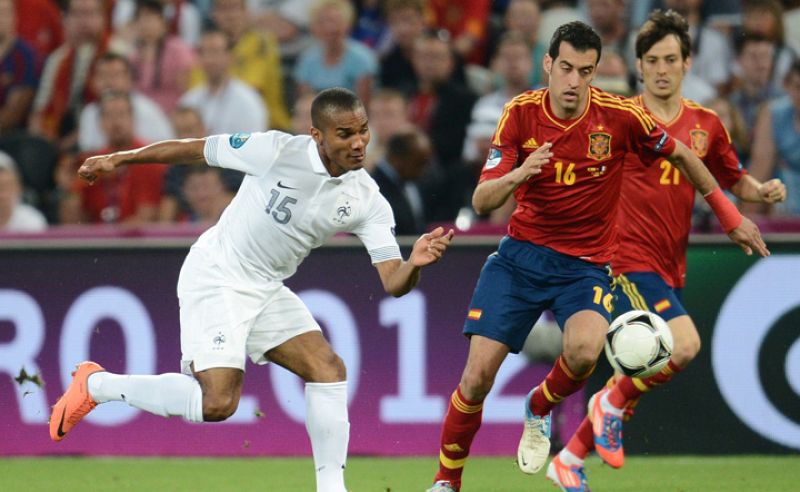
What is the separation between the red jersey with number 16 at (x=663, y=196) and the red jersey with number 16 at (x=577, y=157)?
0.84 meters

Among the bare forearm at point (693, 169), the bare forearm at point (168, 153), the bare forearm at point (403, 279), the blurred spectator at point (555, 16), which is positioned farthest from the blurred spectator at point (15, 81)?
the bare forearm at point (693, 169)

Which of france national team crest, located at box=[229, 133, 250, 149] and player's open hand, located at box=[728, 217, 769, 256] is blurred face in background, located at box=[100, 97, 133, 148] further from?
player's open hand, located at box=[728, 217, 769, 256]

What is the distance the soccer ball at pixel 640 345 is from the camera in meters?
7.41

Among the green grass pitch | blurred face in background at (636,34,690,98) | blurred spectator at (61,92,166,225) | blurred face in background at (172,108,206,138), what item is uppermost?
blurred face in background at (636,34,690,98)

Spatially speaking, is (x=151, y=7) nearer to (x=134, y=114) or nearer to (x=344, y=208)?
(x=134, y=114)

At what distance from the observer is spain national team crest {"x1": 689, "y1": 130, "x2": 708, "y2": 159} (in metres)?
8.25

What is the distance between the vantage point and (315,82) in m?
12.7

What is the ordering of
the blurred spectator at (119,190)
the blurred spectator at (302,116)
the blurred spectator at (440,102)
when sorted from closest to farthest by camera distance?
the blurred spectator at (119,190)
the blurred spectator at (302,116)
the blurred spectator at (440,102)

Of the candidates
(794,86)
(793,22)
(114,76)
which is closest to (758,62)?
(794,86)

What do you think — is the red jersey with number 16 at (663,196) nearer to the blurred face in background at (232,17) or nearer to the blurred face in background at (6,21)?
the blurred face in background at (232,17)

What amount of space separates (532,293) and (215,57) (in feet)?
18.9

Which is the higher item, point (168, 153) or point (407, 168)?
point (168, 153)

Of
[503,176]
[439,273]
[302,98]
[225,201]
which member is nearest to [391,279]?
[503,176]

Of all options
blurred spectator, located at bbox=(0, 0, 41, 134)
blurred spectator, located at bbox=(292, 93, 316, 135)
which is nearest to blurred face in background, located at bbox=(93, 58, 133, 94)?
blurred spectator, located at bbox=(0, 0, 41, 134)
